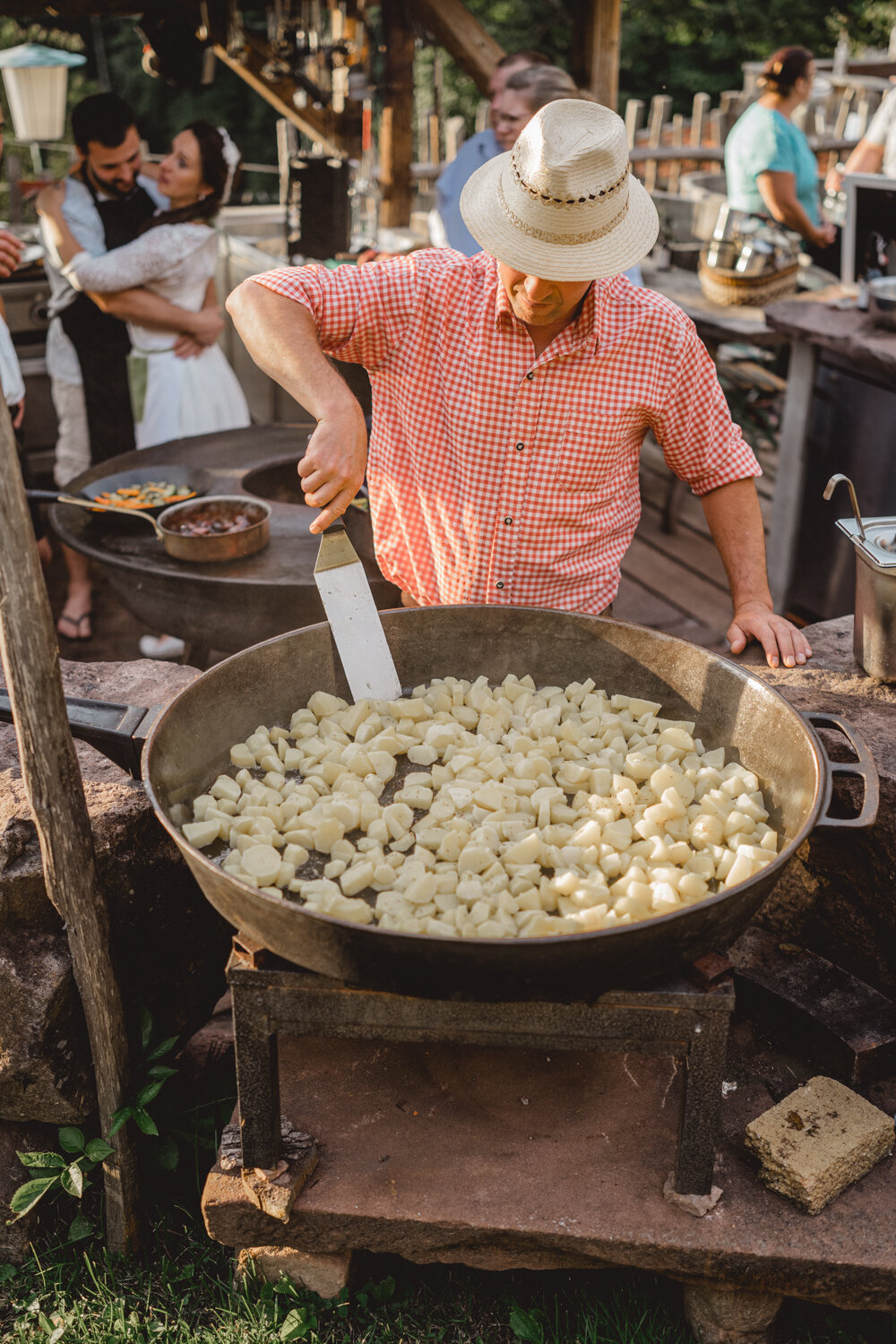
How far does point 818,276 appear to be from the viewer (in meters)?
6.02

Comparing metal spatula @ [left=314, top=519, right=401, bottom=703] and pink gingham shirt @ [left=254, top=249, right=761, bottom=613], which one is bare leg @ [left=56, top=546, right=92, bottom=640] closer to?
pink gingham shirt @ [left=254, top=249, right=761, bottom=613]

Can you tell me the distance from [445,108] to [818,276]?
16.5 metres

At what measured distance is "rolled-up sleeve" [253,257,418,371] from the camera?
2.14m

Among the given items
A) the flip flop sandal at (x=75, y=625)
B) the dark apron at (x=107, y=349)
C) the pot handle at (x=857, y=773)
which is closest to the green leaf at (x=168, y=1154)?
the pot handle at (x=857, y=773)

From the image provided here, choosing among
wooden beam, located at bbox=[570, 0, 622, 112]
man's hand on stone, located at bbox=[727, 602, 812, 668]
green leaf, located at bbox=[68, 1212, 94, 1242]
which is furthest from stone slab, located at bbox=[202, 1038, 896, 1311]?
wooden beam, located at bbox=[570, 0, 622, 112]

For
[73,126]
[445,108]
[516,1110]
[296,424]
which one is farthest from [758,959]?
[445,108]

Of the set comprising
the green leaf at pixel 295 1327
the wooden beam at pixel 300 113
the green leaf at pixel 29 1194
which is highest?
the wooden beam at pixel 300 113

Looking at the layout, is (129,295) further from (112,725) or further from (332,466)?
(112,725)

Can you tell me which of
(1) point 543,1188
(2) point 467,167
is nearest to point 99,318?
(2) point 467,167

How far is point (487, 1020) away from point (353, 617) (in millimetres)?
758

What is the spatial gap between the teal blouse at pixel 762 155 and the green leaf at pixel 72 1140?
5.56m

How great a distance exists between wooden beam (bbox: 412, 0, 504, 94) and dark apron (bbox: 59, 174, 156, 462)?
7.03 ft

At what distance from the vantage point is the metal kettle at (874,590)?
2123 millimetres

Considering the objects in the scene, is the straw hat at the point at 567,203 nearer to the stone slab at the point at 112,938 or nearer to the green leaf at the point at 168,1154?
the stone slab at the point at 112,938
